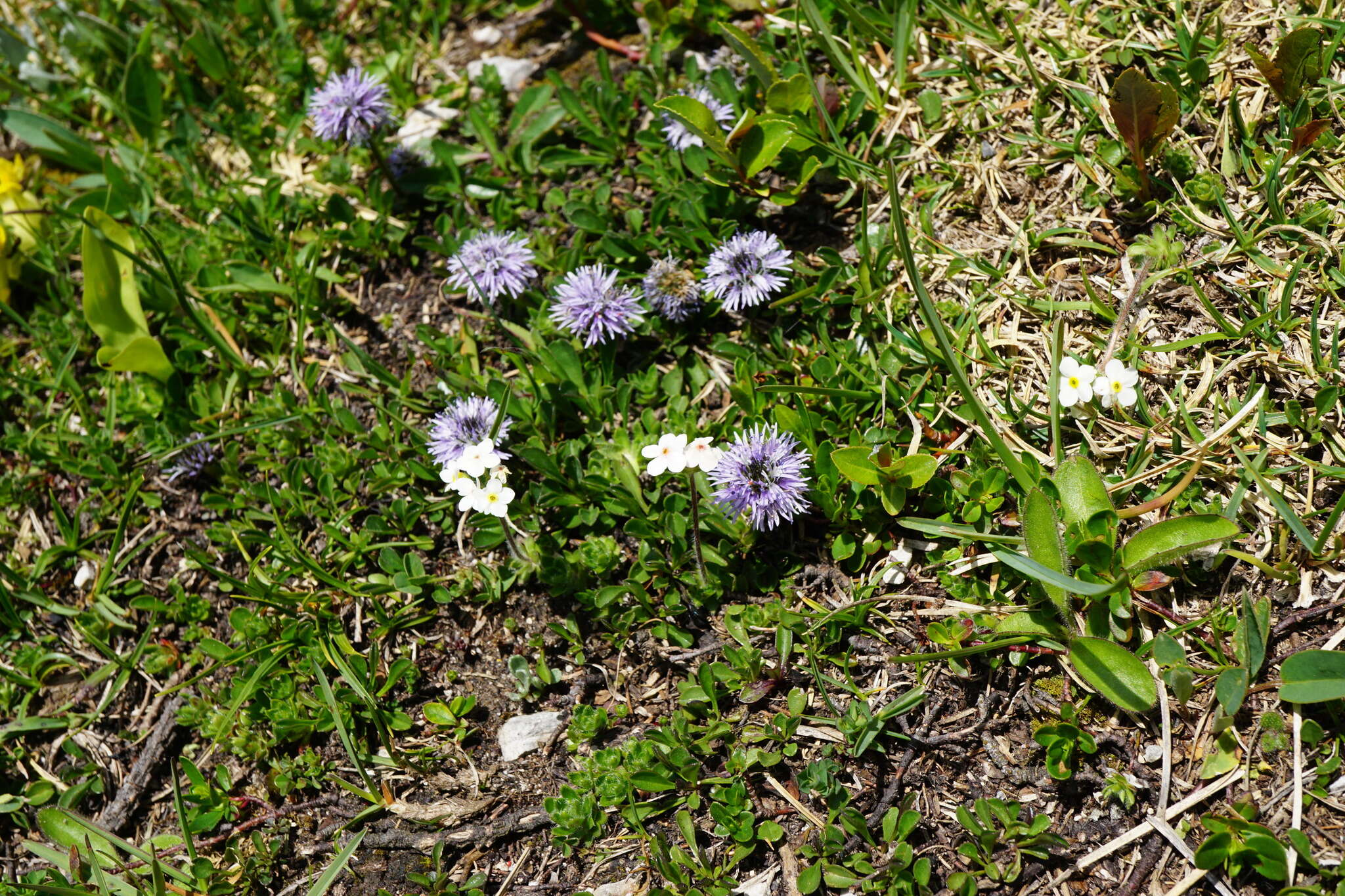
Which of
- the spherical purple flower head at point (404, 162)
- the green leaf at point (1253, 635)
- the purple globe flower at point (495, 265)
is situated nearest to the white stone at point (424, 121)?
the spherical purple flower head at point (404, 162)

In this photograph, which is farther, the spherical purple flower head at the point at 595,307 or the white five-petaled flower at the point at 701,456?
the spherical purple flower head at the point at 595,307

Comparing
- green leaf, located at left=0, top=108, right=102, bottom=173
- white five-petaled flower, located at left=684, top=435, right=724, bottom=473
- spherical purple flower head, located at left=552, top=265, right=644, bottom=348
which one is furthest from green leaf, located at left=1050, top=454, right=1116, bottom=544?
green leaf, located at left=0, top=108, right=102, bottom=173

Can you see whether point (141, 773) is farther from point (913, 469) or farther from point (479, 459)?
point (913, 469)

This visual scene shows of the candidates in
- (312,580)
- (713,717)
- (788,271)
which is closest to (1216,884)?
(713,717)

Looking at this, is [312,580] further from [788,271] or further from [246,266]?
[788,271]

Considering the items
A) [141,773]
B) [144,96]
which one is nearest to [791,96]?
[144,96]

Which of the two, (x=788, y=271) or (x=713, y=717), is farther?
(x=788, y=271)

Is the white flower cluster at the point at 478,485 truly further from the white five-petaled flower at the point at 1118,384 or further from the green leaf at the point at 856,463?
the white five-petaled flower at the point at 1118,384
